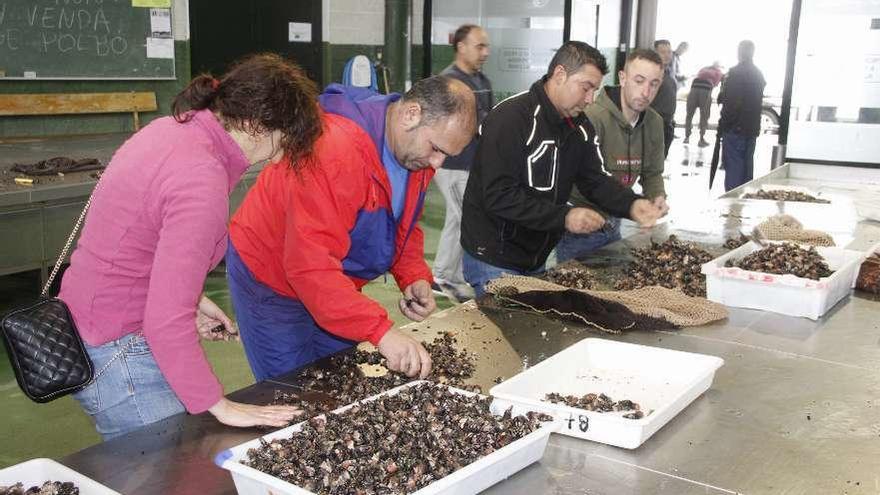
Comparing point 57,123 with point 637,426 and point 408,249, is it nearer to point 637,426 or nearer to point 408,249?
point 408,249

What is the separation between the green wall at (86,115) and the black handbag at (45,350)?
395 cm

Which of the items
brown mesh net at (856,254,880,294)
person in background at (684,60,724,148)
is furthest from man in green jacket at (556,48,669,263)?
person in background at (684,60,724,148)

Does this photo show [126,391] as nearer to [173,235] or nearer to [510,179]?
[173,235]

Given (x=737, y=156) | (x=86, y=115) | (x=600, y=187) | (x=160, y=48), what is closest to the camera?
(x=600, y=187)

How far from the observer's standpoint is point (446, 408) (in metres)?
1.64

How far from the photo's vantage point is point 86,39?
6059 mm

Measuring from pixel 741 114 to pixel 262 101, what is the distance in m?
6.91

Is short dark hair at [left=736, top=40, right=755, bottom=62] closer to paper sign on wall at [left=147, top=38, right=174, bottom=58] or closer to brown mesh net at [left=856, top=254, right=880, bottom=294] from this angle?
paper sign on wall at [left=147, top=38, right=174, bottom=58]

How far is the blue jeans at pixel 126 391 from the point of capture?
1852 mm

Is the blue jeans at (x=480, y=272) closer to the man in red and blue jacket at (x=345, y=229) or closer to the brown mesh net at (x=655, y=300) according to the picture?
the brown mesh net at (x=655, y=300)

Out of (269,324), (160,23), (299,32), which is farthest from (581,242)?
(299,32)

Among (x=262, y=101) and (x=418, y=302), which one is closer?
(x=262, y=101)

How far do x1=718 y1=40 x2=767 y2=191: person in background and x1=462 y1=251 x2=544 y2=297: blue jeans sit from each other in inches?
204

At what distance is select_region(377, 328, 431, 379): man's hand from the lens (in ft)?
6.31
